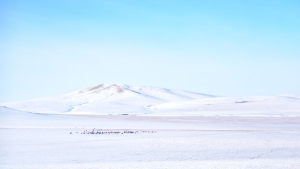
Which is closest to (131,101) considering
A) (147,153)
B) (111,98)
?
(111,98)

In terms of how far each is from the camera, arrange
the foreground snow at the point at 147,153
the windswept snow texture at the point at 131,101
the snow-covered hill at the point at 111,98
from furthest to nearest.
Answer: the snow-covered hill at the point at 111,98 → the windswept snow texture at the point at 131,101 → the foreground snow at the point at 147,153

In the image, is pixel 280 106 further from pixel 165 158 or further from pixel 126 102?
pixel 165 158

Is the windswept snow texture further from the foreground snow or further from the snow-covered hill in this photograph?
the foreground snow

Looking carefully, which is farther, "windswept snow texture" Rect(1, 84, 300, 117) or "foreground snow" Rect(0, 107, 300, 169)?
"windswept snow texture" Rect(1, 84, 300, 117)

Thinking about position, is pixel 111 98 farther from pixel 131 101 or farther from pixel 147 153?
pixel 147 153

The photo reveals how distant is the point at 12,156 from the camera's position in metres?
15.5

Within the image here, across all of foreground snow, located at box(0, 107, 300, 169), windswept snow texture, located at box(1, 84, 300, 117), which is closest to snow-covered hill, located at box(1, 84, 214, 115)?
windswept snow texture, located at box(1, 84, 300, 117)

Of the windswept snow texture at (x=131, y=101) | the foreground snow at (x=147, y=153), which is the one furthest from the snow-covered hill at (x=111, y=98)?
the foreground snow at (x=147, y=153)

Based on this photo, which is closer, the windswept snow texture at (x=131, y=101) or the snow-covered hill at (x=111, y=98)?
the windswept snow texture at (x=131, y=101)

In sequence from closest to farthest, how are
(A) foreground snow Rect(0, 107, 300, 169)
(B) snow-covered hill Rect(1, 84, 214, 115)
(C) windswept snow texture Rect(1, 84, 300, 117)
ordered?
(A) foreground snow Rect(0, 107, 300, 169) → (C) windswept snow texture Rect(1, 84, 300, 117) → (B) snow-covered hill Rect(1, 84, 214, 115)

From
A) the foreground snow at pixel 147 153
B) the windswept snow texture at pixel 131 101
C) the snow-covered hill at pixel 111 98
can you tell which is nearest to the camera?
the foreground snow at pixel 147 153

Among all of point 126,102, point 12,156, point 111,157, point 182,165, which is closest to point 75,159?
point 111,157

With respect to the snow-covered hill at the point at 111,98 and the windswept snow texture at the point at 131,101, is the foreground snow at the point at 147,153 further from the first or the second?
the snow-covered hill at the point at 111,98

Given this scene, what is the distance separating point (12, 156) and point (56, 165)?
8.99 ft
